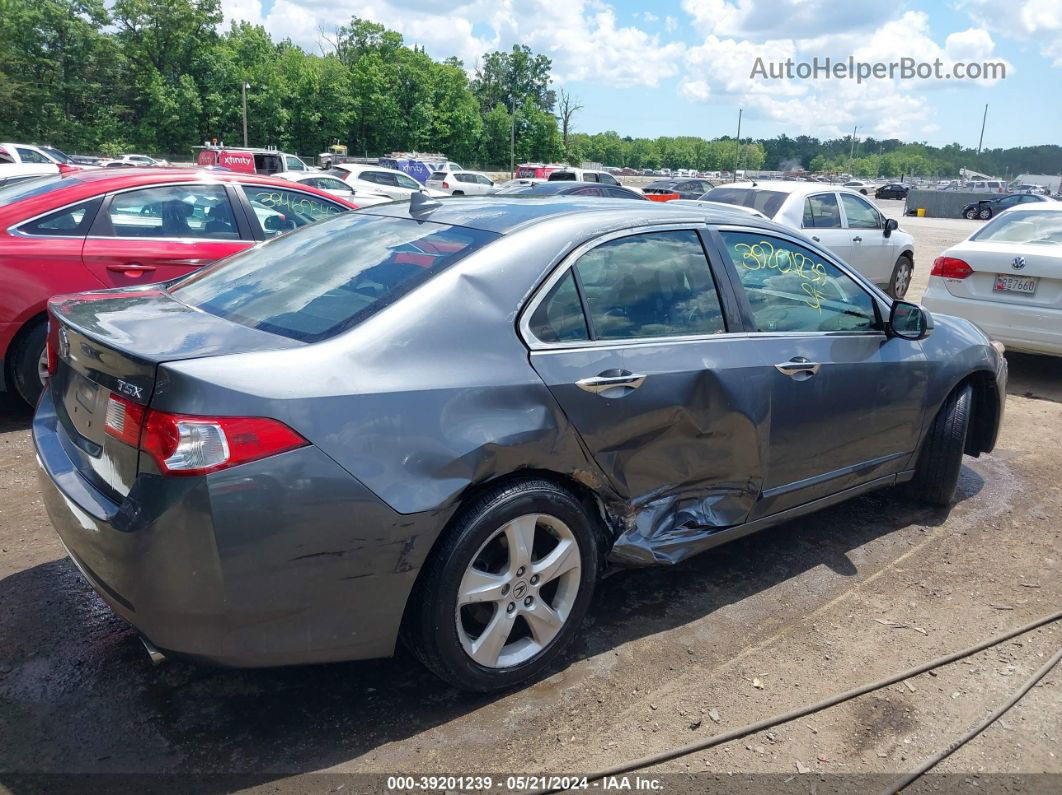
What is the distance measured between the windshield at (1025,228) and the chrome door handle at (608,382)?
601 centimetres

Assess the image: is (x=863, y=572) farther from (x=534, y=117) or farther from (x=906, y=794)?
(x=534, y=117)

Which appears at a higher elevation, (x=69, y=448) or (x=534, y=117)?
(x=534, y=117)

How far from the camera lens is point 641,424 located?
306 cm

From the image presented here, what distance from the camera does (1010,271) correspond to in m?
7.20

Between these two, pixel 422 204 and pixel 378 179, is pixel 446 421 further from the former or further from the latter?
pixel 378 179

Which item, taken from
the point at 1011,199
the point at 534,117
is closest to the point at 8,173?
the point at 1011,199

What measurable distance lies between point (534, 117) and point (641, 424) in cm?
8741

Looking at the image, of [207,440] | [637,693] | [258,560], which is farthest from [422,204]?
[637,693]

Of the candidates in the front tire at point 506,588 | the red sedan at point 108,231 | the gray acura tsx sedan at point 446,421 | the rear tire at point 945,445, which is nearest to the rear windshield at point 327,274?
the gray acura tsx sedan at point 446,421

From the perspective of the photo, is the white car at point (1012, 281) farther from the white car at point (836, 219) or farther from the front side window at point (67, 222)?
the front side window at point (67, 222)

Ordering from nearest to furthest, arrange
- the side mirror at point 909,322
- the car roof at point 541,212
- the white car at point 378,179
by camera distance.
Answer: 1. the car roof at point 541,212
2. the side mirror at point 909,322
3. the white car at point 378,179

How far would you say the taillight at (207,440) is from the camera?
2234mm

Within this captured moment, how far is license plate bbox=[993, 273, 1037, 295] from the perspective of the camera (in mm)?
7113

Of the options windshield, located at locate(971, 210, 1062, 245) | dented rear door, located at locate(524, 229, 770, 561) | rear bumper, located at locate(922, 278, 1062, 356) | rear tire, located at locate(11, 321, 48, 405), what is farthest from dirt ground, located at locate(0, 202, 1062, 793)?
windshield, located at locate(971, 210, 1062, 245)
